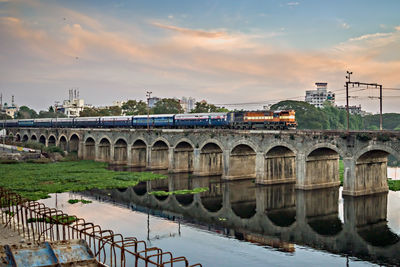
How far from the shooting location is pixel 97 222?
113ft

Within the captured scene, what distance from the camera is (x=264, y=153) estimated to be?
51281mm

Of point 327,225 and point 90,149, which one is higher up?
point 90,149

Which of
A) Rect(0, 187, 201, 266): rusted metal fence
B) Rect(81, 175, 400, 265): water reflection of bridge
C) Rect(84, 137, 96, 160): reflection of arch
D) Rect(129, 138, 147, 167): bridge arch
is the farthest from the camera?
Rect(84, 137, 96, 160): reflection of arch

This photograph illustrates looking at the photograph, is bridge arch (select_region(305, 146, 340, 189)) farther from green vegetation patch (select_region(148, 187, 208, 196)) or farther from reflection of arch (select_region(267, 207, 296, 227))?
green vegetation patch (select_region(148, 187, 208, 196))

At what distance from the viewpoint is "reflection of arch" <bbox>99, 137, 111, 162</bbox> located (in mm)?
82562

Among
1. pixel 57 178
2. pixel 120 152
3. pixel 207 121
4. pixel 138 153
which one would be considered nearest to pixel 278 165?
pixel 207 121

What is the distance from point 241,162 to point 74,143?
171 feet

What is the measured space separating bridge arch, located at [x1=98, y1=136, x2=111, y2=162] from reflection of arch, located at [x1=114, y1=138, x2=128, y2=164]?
12.6ft

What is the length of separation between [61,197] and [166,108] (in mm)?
95005

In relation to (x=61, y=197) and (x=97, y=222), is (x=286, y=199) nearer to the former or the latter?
(x=97, y=222)

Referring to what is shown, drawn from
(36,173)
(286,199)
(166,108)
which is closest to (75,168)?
(36,173)

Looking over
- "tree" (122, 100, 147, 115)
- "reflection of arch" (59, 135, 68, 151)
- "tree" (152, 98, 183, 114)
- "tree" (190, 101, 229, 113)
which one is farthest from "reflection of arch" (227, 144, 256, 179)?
Result: "tree" (122, 100, 147, 115)

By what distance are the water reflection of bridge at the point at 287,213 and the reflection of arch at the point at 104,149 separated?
3021cm

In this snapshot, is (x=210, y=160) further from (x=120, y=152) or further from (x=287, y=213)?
(x=120, y=152)
